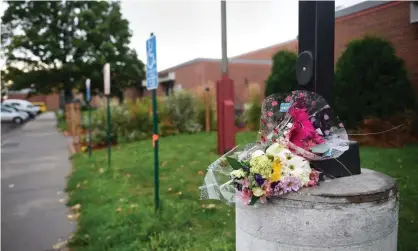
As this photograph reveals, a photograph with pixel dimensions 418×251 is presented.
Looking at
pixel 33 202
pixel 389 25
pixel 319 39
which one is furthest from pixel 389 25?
pixel 33 202

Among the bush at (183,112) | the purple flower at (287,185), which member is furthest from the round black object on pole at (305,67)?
the bush at (183,112)

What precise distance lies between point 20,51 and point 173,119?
2169 cm

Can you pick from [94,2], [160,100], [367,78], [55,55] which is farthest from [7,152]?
[94,2]

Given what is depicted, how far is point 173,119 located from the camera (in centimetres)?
1468

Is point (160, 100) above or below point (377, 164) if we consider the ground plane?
above

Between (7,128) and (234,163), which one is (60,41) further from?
(234,163)

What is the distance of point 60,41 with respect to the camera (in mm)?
30797

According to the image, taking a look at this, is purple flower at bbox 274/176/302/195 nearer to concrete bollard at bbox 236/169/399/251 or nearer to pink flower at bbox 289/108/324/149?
concrete bollard at bbox 236/169/399/251

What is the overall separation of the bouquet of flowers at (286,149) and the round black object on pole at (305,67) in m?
0.15

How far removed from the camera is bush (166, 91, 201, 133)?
14.6 m

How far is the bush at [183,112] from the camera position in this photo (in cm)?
1464

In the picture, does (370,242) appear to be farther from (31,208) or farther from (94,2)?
(94,2)

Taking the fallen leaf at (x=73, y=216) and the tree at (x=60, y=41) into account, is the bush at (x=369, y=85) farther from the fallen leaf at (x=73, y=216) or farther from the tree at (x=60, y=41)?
the tree at (x=60, y=41)

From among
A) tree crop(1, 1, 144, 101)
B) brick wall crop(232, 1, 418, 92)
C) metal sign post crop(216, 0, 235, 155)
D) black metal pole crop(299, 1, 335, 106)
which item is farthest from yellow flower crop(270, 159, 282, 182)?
tree crop(1, 1, 144, 101)
